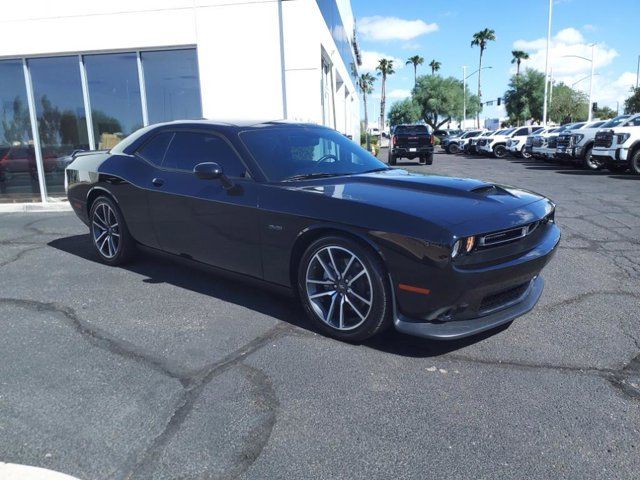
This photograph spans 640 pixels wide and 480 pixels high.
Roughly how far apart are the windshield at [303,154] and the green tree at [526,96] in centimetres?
6359

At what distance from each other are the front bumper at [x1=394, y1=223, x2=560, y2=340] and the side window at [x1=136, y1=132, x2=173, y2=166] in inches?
111

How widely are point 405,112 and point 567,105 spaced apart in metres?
23.0

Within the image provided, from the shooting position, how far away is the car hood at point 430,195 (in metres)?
3.19

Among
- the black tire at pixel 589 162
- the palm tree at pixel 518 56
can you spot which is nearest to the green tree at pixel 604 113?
the palm tree at pixel 518 56

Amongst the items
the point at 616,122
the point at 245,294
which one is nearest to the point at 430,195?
the point at 245,294

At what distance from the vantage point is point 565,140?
62.3 ft

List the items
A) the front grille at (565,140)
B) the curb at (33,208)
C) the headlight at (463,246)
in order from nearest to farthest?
the headlight at (463,246)
the curb at (33,208)
the front grille at (565,140)

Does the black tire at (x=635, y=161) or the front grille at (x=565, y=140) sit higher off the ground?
the front grille at (x=565, y=140)

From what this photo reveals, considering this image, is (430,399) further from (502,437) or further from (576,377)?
(576,377)

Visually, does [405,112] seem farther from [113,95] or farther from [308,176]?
[308,176]

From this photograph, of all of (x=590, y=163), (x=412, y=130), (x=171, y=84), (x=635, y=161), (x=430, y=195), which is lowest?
(x=590, y=163)

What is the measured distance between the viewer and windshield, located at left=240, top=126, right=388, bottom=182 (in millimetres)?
4039

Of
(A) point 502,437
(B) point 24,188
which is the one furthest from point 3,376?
(B) point 24,188

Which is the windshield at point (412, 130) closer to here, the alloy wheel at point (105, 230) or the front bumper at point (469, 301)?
the alloy wheel at point (105, 230)
